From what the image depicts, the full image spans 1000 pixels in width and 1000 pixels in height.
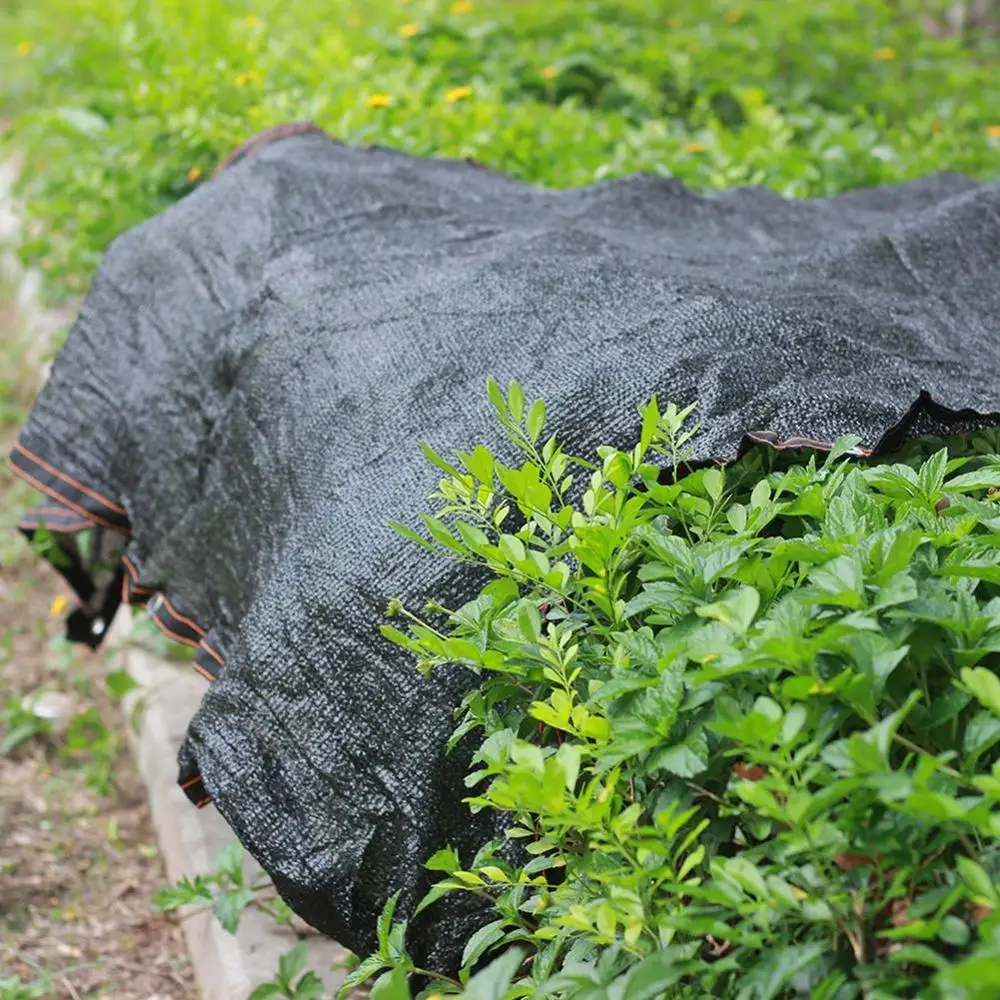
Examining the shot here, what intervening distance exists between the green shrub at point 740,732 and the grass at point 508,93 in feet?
6.85

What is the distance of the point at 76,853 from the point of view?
9.78 ft

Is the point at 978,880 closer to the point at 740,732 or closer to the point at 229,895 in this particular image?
the point at 740,732

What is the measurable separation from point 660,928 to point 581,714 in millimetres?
219

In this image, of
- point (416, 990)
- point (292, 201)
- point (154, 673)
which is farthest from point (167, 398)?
point (416, 990)

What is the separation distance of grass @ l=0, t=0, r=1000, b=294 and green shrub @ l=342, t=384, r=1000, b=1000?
2.09m

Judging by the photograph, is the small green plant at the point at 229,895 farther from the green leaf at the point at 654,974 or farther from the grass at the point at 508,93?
the grass at the point at 508,93

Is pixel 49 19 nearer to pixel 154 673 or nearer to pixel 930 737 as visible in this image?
pixel 154 673

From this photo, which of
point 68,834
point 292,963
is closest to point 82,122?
point 68,834

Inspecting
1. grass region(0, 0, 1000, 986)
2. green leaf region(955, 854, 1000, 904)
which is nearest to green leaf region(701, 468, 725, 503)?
green leaf region(955, 854, 1000, 904)

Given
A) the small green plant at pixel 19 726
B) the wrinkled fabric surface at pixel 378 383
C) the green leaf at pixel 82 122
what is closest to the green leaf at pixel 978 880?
the wrinkled fabric surface at pixel 378 383

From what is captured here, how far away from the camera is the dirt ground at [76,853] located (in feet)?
8.54

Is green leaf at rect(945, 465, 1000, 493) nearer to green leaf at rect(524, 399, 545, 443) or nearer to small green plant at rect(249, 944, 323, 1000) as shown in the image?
green leaf at rect(524, 399, 545, 443)

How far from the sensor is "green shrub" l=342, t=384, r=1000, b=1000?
3.63 feet

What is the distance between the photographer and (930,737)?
124 centimetres
